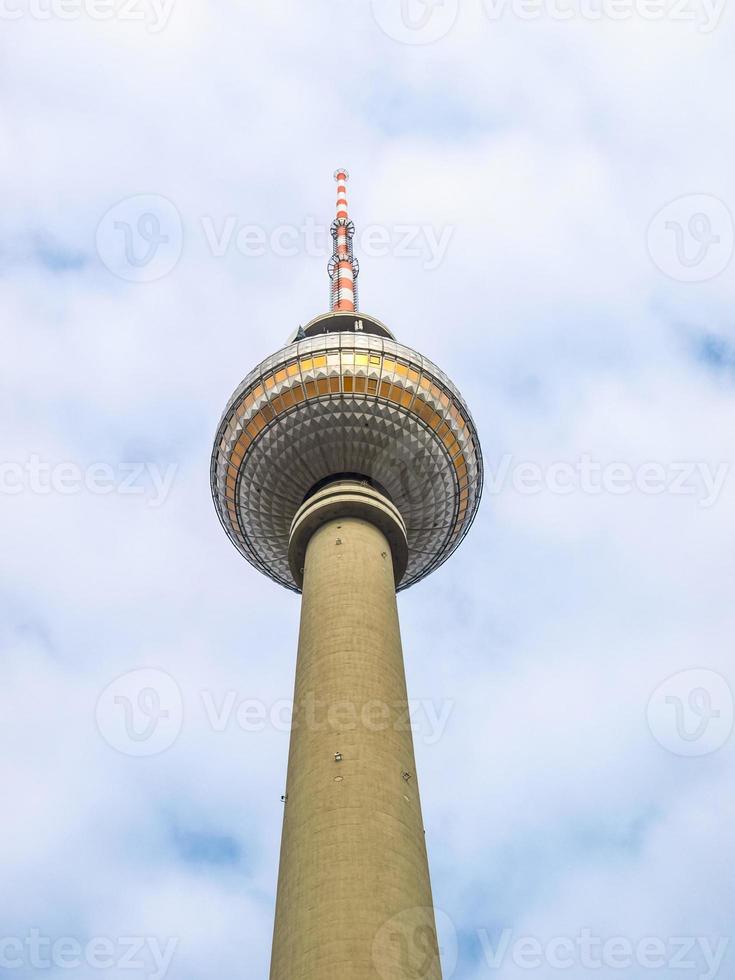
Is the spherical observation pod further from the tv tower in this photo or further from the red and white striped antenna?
the red and white striped antenna

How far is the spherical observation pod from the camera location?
3956 centimetres

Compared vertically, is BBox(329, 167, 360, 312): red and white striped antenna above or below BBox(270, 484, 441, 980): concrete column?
above

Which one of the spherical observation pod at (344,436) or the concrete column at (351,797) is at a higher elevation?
the spherical observation pod at (344,436)

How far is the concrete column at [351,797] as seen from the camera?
24.6m

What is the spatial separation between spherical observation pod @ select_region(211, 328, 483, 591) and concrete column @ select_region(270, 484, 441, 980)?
4.68m

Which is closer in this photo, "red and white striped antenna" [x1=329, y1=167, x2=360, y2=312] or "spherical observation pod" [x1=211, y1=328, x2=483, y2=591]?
"spherical observation pod" [x1=211, y1=328, x2=483, y2=591]

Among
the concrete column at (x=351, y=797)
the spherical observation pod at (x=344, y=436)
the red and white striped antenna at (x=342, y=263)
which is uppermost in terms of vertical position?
the red and white striped antenna at (x=342, y=263)

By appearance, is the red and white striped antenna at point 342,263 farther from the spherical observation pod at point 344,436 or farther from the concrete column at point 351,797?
the concrete column at point 351,797

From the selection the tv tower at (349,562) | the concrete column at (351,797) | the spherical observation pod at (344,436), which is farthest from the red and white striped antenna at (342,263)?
the concrete column at (351,797)

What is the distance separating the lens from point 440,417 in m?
41.0

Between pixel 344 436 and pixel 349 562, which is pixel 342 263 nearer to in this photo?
pixel 344 436

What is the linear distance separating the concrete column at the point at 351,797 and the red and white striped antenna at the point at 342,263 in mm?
18173

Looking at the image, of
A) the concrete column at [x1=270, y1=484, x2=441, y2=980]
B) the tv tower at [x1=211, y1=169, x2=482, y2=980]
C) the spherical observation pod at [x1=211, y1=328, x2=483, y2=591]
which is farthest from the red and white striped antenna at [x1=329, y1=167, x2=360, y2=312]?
the concrete column at [x1=270, y1=484, x2=441, y2=980]

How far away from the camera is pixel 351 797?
89.8ft
